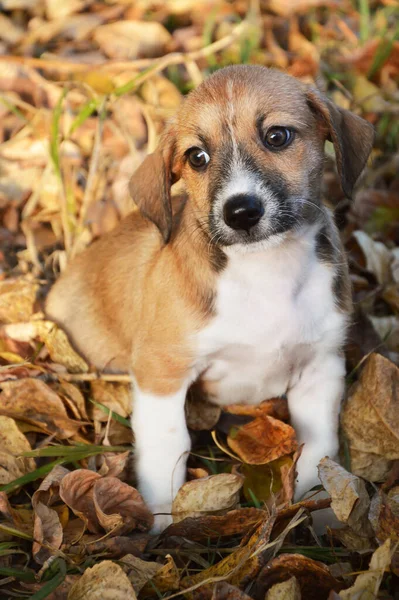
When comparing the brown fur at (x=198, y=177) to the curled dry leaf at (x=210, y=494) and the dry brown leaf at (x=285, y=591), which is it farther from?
the dry brown leaf at (x=285, y=591)

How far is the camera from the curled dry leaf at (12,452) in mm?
3785

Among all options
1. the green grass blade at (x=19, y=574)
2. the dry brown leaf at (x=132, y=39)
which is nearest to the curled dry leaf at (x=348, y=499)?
the green grass blade at (x=19, y=574)

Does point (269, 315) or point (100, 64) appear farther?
point (100, 64)

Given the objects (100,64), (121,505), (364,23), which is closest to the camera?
(121,505)

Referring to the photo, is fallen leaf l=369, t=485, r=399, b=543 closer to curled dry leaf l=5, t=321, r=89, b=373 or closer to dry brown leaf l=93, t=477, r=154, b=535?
dry brown leaf l=93, t=477, r=154, b=535

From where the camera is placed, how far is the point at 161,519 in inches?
148

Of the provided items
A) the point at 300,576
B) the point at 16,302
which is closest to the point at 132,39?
the point at 16,302

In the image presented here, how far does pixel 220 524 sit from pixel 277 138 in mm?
1797

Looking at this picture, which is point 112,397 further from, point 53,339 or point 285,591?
point 285,591

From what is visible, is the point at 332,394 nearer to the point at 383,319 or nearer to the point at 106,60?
the point at 383,319

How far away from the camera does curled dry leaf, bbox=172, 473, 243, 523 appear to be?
138 inches

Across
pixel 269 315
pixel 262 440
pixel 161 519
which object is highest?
pixel 269 315

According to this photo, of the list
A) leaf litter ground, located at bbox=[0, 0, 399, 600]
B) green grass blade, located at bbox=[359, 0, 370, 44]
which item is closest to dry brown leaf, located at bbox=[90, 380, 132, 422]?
leaf litter ground, located at bbox=[0, 0, 399, 600]

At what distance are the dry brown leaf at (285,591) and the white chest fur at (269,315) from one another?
1.19m
